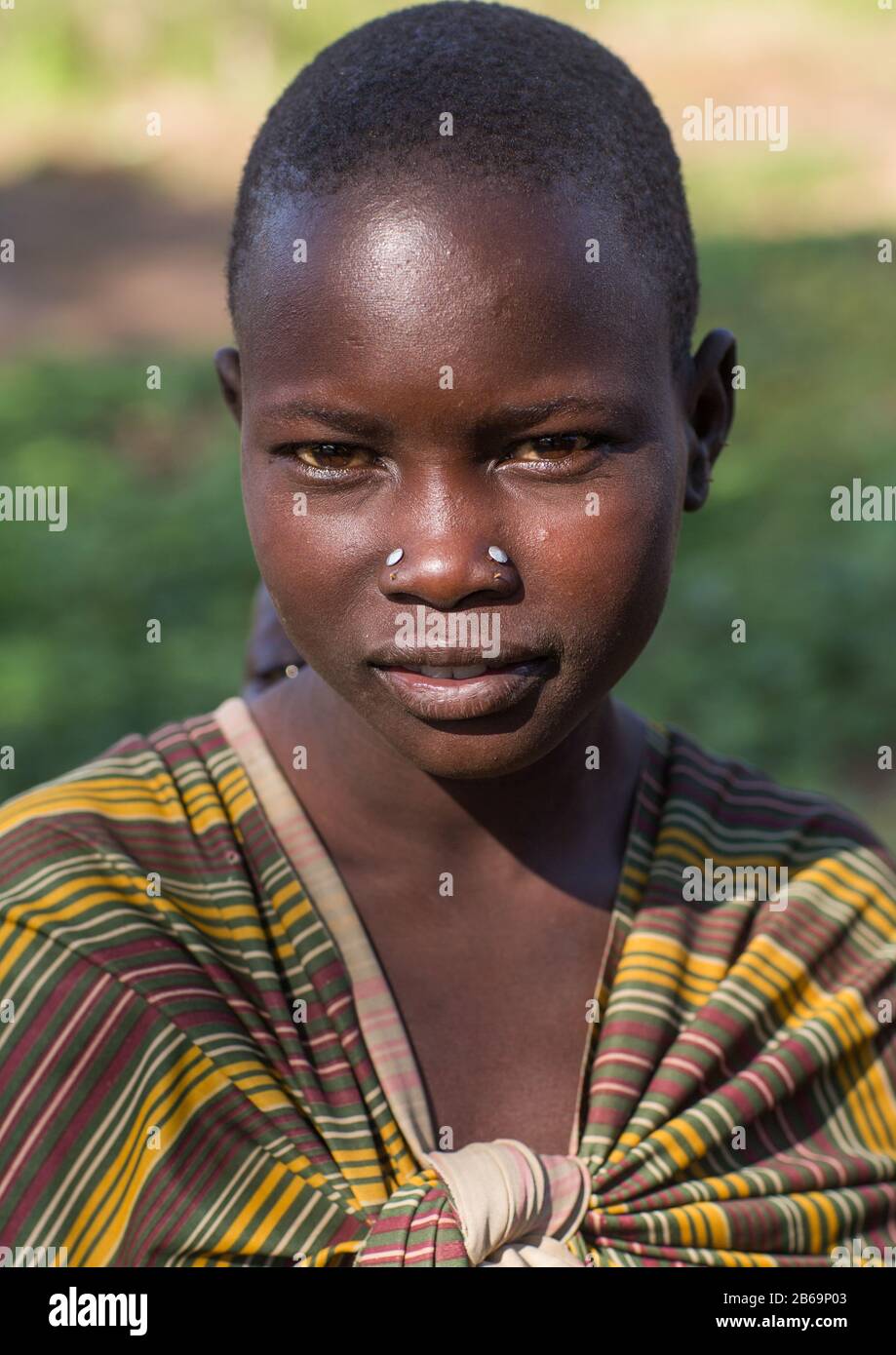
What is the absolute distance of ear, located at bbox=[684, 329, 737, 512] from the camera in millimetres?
1964

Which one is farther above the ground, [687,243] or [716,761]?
[687,243]

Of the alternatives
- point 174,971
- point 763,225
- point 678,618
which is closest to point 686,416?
point 174,971

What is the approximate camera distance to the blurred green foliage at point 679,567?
5332mm

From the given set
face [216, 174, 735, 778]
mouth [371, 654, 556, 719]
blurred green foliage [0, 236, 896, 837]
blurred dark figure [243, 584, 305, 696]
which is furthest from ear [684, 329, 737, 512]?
blurred green foliage [0, 236, 896, 837]

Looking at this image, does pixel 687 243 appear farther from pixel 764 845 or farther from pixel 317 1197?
pixel 317 1197

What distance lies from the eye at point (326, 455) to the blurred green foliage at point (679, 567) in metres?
3.47

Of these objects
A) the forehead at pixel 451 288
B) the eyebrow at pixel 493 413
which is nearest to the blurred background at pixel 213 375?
the forehead at pixel 451 288

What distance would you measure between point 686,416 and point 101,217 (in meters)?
8.74

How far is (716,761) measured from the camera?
227cm

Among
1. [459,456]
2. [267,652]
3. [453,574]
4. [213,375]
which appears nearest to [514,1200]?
[453,574]

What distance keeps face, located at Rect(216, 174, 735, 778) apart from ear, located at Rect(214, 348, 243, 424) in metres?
0.14

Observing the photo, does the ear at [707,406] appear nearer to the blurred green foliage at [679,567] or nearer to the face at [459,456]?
the face at [459,456]

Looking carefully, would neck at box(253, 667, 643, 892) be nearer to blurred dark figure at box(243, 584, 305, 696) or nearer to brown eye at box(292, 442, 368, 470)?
brown eye at box(292, 442, 368, 470)

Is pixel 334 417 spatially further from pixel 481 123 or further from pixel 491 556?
pixel 481 123
